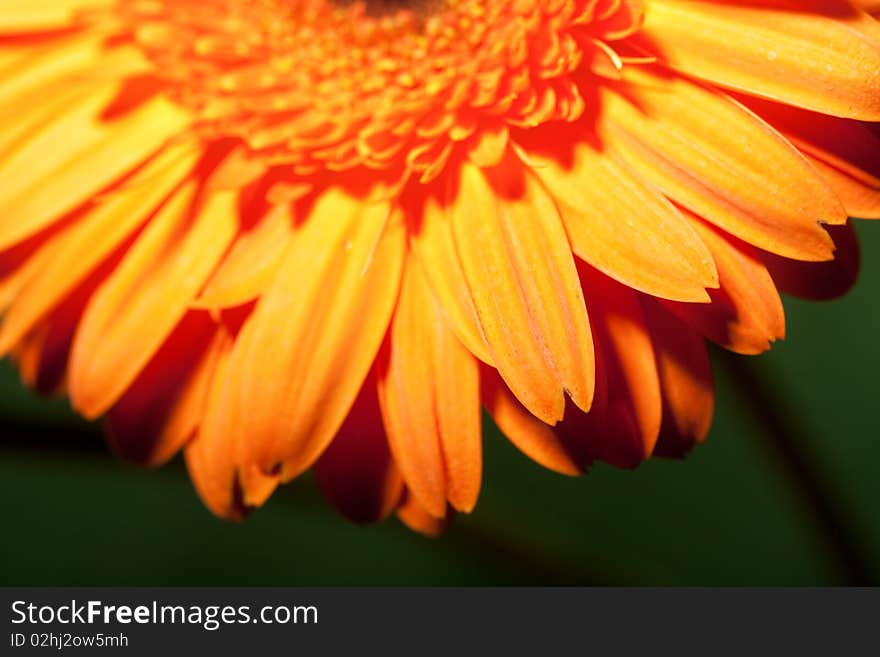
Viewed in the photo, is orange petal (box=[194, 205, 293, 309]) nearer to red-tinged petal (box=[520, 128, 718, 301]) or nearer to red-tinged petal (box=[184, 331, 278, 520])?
red-tinged petal (box=[184, 331, 278, 520])

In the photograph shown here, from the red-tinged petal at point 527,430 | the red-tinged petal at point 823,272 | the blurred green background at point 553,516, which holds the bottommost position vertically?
the blurred green background at point 553,516

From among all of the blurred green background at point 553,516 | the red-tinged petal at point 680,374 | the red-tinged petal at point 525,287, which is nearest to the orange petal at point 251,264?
the red-tinged petal at point 525,287

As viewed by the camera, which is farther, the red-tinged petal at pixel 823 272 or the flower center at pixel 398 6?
the flower center at pixel 398 6

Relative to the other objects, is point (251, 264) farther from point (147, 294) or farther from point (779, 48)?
point (779, 48)

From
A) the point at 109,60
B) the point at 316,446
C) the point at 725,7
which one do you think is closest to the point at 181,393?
the point at 316,446

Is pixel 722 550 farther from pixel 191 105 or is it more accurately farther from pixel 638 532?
pixel 191 105

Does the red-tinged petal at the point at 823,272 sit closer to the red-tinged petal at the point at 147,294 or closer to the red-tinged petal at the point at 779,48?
the red-tinged petal at the point at 779,48

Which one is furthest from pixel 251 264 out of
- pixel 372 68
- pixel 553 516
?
pixel 553 516
